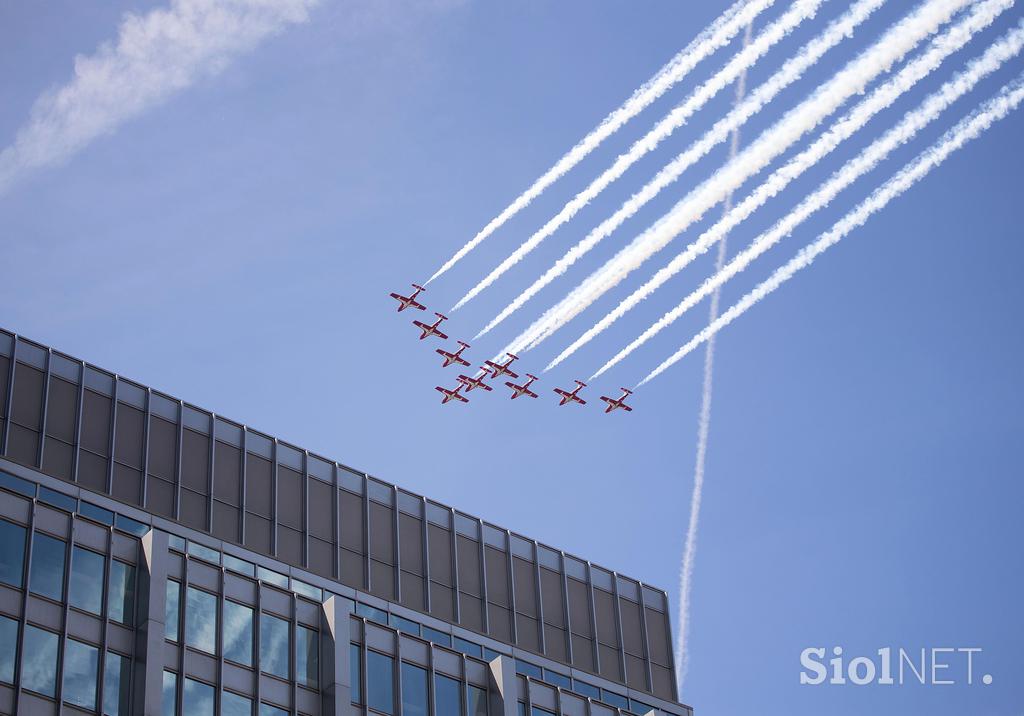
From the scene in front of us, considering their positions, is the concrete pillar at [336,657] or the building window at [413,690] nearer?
the concrete pillar at [336,657]

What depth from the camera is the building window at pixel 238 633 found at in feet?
196

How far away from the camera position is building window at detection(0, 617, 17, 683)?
174 ft

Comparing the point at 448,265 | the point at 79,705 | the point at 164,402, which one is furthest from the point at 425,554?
the point at 79,705

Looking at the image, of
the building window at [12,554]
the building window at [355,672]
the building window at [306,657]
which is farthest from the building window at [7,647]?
the building window at [355,672]

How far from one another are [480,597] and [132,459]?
1694 cm

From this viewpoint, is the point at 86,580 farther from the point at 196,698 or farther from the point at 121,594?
the point at 196,698

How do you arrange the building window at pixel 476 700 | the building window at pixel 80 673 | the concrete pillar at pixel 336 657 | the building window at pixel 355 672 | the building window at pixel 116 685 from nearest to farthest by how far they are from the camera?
the building window at pixel 80 673
the building window at pixel 116 685
the concrete pillar at pixel 336 657
the building window at pixel 355 672
the building window at pixel 476 700

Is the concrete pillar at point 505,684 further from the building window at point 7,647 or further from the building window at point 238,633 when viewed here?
the building window at point 7,647

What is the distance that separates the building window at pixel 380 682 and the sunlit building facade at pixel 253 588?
8cm

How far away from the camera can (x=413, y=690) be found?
64.2 meters

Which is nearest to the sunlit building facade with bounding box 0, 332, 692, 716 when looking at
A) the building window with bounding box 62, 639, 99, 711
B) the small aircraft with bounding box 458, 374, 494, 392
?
the building window with bounding box 62, 639, 99, 711

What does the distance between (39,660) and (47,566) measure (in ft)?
11.8

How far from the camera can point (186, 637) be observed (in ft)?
192

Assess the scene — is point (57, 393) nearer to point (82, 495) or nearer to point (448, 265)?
point (82, 495)
